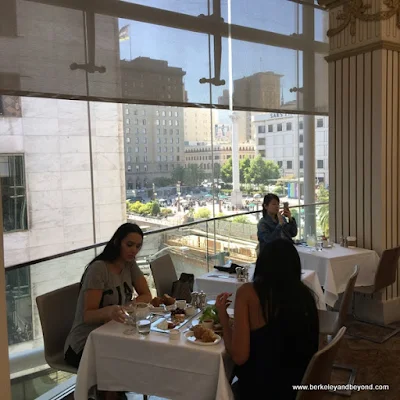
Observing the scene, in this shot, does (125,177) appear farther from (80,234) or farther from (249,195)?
(249,195)

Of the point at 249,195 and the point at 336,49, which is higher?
the point at 336,49

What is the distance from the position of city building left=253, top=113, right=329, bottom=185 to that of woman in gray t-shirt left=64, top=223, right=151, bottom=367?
15.9 ft

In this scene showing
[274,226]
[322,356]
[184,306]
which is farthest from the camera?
[274,226]

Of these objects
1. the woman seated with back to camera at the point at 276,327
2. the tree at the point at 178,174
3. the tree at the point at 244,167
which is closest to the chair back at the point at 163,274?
the tree at the point at 178,174

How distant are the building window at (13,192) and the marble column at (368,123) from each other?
3168mm

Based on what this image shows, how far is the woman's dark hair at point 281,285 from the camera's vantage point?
6.42 feet

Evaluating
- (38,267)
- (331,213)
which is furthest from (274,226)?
(38,267)

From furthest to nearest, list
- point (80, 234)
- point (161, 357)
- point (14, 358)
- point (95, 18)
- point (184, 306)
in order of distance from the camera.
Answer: point (80, 234) < point (95, 18) < point (14, 358) < point (184, 306) < point (161, 357)

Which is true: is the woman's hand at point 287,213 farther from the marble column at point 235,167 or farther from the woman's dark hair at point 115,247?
the woman's dark hair at point 115,247

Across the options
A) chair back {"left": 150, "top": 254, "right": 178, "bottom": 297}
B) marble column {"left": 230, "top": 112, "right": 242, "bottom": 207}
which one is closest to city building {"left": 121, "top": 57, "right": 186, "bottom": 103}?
chair back {"left": 150, "top": 254, "right": 178, "bottom": 297}

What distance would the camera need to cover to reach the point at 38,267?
3029mm

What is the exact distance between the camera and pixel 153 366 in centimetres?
218

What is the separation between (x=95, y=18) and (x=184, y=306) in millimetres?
2421

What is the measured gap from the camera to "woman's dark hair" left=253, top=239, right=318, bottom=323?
196cm
